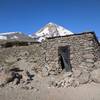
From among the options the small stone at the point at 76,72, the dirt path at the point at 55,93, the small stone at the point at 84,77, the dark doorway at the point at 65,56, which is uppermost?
the dark doorway at the point at 65,56

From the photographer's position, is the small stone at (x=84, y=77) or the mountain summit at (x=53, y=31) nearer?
the small stone at (x=84, y=77)

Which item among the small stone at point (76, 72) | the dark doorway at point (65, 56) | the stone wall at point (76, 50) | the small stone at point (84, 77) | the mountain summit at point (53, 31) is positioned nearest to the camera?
the small stone at point (84, 77)

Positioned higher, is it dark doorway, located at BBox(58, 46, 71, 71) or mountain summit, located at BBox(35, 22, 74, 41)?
mountain summit, located at BBox(35, 22, 74, 41)

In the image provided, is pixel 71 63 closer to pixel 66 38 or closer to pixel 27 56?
pixel 66 38

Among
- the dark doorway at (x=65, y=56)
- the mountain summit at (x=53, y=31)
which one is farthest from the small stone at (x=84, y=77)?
the mountain summit at (x=53, y=31)

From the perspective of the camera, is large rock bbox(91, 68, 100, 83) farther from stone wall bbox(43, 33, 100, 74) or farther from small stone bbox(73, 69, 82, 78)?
stone wall bbox(43, 33, 100, 74)

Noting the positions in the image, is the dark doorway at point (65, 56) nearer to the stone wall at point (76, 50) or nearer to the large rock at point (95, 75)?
the stone wall at point (76, 50)

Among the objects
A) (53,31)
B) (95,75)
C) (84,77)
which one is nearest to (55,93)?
(84,77)

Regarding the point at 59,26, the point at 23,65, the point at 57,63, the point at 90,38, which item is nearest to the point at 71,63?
the point at 57,63

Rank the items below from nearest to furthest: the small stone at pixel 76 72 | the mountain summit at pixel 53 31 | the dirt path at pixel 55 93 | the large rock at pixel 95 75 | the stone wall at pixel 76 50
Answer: the dirt path at pixel 55 93 < the large rock at pixel 95 75 < the small stone at pixel 76 72 < the stone wall at pixel 76 50 < the mountain summit at pixel 53 31

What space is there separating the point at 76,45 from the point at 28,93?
5953 millimetres

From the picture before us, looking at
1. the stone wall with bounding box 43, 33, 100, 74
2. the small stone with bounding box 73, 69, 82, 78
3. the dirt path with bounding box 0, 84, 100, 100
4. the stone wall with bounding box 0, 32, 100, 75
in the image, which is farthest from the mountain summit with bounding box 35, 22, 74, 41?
the dirt path with bounding box 0, 84, 100, 100

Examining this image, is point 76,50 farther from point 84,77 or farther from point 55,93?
point 55,93

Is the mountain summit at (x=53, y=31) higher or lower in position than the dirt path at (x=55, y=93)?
higher
